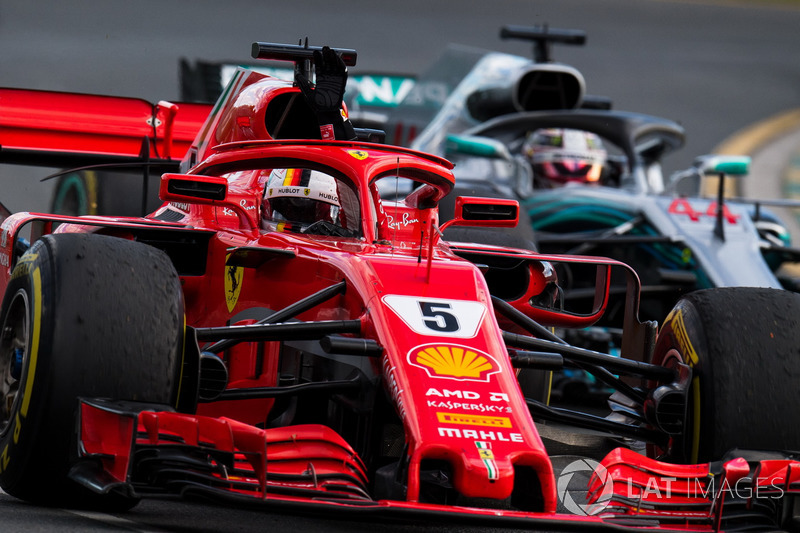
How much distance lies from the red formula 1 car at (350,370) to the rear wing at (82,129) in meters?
2.63

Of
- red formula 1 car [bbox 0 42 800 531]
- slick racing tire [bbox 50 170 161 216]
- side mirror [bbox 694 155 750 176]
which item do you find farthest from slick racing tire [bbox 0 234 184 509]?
side mirror [bbox 694 155 750 176]

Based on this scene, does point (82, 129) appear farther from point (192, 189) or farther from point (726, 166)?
point (726, 166)

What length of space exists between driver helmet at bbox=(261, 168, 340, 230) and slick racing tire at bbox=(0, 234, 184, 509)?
1312mm

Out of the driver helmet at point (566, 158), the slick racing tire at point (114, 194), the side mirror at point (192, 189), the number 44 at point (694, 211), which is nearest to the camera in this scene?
the side mirror at point (192, 189)

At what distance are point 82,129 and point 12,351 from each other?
3832 mm

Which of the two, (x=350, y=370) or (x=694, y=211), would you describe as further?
(x=694, y=211)

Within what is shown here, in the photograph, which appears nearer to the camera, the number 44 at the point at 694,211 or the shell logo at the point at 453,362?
the shell logo at the point at 453,362

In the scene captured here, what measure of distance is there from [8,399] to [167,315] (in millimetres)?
809

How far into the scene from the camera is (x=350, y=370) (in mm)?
4820

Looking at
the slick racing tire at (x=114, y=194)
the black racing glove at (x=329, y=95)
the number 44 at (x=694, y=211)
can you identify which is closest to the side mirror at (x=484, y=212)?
the black racing glove at (x=329, y=95)

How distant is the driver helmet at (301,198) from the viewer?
19.2 ft

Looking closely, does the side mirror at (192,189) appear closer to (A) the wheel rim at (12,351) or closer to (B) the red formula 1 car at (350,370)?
(B) the red formula 1 car at (350,370)
